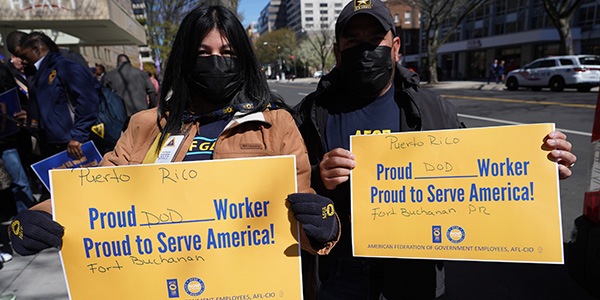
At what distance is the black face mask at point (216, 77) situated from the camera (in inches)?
64.4

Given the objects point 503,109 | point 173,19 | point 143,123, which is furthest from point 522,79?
point 143,123

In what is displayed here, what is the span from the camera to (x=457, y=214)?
5.20 feet

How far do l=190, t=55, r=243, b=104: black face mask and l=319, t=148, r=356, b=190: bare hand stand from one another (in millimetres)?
550

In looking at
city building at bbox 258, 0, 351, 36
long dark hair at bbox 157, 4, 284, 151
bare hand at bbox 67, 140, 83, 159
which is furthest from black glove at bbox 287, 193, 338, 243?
city building at bbox 258, 0, 351, 36

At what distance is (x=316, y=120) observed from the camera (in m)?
1.82

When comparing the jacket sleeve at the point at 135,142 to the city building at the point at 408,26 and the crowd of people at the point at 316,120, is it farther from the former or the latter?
the city building at the point at 408,26

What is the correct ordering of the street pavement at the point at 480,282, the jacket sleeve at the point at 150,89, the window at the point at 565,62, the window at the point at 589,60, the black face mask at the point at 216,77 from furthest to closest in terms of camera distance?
the window at the point at 565,62, the window at the point at 589,60, the jacket sleeve at the point at 150,89, the street pavement at the point at 480,282, the black face mask at the point at 216,77

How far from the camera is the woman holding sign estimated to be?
1521mm

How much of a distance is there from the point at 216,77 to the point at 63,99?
3.05m

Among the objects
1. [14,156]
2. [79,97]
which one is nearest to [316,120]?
[79,97]

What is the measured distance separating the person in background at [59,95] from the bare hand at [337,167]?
10.1ft

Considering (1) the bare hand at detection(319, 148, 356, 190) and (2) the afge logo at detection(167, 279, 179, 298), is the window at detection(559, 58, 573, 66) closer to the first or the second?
(1) the bare hand at detection(319, 148, 356, 190)

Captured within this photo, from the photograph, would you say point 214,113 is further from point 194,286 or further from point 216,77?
point 194,286

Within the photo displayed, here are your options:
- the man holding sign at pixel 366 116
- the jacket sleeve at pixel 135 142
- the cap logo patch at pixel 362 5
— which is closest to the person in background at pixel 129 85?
the jacket sleeve at pixel 135 142
